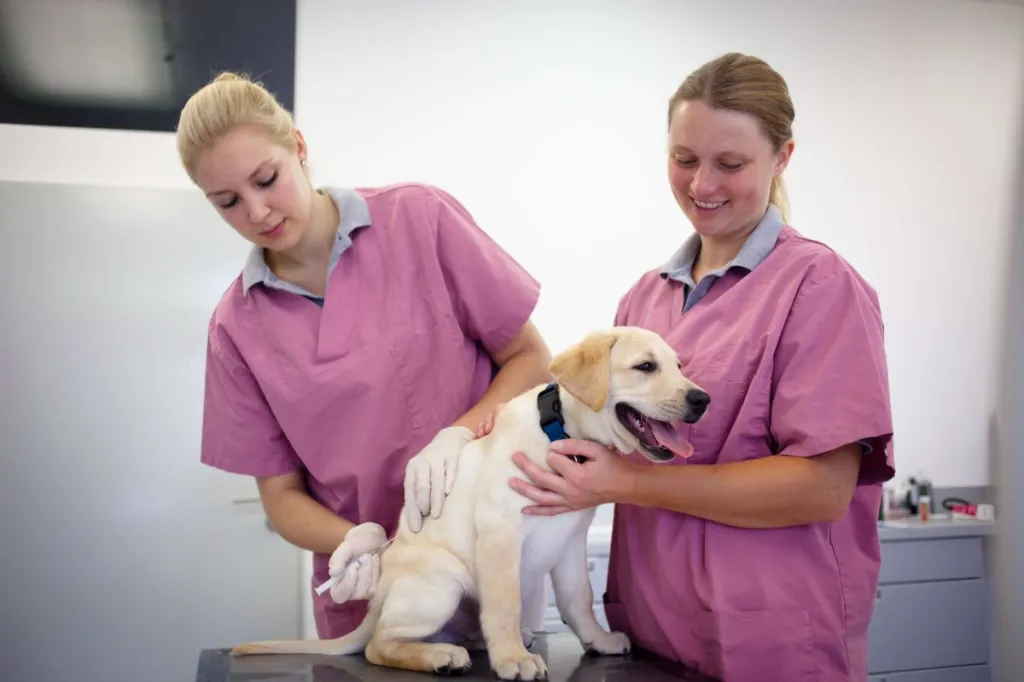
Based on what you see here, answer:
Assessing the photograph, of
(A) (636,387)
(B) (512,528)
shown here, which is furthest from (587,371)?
(B) (512,528)

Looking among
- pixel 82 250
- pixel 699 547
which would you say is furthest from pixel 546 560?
pixel 82 250

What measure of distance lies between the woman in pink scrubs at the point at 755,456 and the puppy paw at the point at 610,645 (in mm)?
33

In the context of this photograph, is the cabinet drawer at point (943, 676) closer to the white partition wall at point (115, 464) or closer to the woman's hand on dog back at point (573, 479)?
the white partition wall at point (115, 464)

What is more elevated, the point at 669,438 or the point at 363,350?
the point at 363,350

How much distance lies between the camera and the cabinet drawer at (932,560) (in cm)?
309

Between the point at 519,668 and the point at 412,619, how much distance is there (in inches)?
6.7

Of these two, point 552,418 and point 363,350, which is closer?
point 552,418

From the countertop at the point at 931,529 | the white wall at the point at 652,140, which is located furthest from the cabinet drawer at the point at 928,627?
the white wall at the point at 652,140

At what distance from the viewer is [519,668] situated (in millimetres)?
1098

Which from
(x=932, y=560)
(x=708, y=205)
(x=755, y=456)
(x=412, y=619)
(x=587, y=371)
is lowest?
(x=932, y=560)

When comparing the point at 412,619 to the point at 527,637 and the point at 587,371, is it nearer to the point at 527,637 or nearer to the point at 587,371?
the point at 527,637

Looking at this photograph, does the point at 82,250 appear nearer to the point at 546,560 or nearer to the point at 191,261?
the point at 191,261

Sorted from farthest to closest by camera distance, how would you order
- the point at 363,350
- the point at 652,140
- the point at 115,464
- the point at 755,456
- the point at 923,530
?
the point at 652,140
the point at 923,530
the point at 115,464
the point at 363,350
the point at 755,456

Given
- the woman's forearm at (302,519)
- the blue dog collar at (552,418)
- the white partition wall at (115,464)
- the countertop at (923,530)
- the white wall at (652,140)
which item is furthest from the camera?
the white wall at (652,140)
